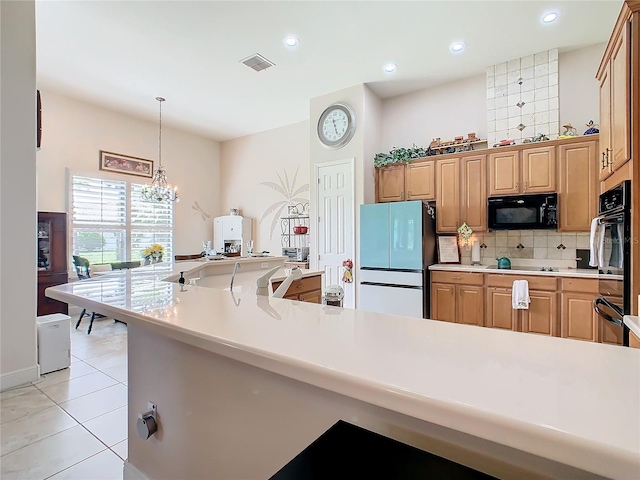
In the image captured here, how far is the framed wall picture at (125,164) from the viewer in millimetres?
5556

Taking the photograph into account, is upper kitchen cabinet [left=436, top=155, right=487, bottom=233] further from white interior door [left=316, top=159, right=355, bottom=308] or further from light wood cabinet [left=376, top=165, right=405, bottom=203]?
white interior door [left=316, top=159, right=355, bottom=308]

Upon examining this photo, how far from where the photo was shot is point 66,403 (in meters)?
2.38

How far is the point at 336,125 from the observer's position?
4754 mm

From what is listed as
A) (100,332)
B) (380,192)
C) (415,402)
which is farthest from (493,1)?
(100,332)

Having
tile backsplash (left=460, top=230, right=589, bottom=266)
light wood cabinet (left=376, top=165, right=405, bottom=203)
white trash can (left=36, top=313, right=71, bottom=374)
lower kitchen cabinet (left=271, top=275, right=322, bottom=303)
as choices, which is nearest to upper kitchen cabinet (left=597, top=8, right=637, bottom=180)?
tile backsplash (left=460, top=230, right=589, bottom=266)

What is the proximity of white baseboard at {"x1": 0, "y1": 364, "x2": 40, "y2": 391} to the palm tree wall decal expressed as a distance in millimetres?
4321

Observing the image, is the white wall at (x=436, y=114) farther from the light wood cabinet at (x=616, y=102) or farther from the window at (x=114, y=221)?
the window at (x=114, y=221)

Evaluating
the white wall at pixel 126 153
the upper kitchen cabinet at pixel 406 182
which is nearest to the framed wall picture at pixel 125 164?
the white wall at pixel 126 153

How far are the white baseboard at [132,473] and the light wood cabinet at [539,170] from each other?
424cm

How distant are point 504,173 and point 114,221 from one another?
617cm

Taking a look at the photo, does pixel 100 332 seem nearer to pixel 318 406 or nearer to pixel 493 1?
pixel 318 406

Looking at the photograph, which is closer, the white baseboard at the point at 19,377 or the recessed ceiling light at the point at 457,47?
the white baseboard at the point at 19,377

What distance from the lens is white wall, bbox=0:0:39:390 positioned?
258cm

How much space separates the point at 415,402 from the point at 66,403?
293 centimetres
